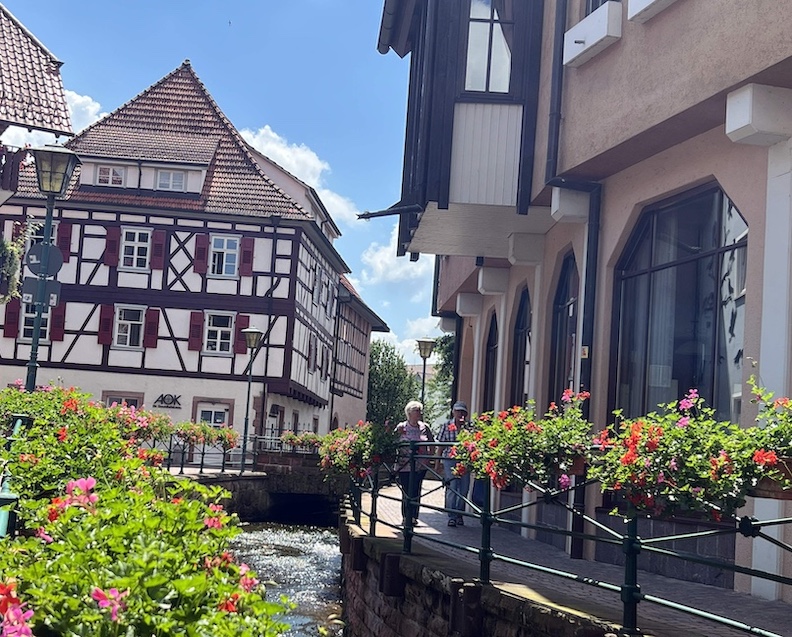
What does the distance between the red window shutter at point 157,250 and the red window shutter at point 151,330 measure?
1.67 m

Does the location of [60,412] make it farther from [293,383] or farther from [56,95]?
[293,383]

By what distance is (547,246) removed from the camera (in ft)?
48.2

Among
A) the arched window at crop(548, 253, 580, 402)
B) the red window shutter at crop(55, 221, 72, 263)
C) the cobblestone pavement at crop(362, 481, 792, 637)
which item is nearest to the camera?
the cobblestone pavement at crop(362, 481, 792, 637)

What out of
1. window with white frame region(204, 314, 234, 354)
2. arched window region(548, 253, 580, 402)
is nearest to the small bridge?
window with white frame region(204, 314, 234, 354)

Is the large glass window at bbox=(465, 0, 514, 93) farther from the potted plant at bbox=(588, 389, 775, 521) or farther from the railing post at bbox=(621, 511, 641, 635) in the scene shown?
the railing post at bbox=(621, 511, 641, 635)

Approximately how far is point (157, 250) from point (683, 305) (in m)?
31.5

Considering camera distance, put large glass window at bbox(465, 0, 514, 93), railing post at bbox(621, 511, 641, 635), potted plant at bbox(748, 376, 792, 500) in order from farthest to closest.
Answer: large glass window at bbox(465, 0, 514, 93), railing post at bbox(621, 511, 641, 635), potted plant at bbox(748, 376, 792, 500)

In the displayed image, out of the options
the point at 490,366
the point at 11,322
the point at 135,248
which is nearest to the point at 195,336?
the point at 135,248

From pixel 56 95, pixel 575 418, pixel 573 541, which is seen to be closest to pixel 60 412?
pixel 575 418

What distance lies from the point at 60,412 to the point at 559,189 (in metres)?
5.31

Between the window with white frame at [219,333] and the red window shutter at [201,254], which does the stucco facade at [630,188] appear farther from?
the red window shutter at [201,254]

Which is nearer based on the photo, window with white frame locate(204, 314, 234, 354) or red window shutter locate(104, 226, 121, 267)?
window with white frame locate(204, 314, 234, 354)

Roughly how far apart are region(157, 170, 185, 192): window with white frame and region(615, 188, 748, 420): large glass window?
3151cm

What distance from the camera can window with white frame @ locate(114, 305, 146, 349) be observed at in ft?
130
